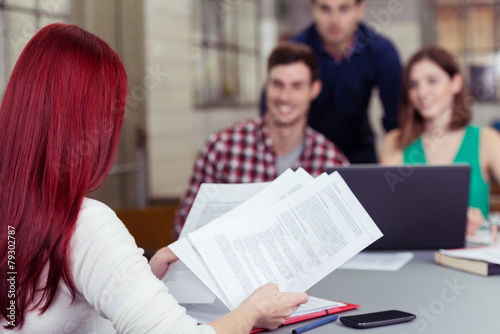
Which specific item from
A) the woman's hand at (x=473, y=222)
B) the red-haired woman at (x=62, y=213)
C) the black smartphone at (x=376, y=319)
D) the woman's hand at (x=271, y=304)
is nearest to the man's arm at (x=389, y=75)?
the woman's hand at (x=473, y=222)

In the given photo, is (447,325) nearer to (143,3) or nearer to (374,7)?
(143,3)

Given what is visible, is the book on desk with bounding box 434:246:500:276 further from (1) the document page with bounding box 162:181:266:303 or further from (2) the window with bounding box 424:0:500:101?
(2) the window with bounding box 424:0:500:101

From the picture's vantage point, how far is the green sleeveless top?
260 centimetres

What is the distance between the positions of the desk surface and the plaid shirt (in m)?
1.00

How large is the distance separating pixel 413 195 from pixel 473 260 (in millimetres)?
237

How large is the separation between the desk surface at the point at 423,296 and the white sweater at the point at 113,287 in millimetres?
308

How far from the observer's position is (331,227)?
1339mm

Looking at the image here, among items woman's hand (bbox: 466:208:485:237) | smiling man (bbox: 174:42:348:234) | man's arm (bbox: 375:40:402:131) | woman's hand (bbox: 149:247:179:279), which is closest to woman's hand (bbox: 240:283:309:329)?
woman's hand (bbox: 149:247:179:279)

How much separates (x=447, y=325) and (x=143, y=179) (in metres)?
2.92

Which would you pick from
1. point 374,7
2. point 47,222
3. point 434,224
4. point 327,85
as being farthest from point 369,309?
point 374,7

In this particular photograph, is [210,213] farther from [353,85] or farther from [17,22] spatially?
[353,85]

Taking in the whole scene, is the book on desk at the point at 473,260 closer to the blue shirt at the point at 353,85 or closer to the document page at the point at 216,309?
the document page at the point at 216,309

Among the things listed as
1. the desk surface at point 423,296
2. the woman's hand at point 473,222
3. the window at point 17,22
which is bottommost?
the desk surface at point 423,296

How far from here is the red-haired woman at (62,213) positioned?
103cm
